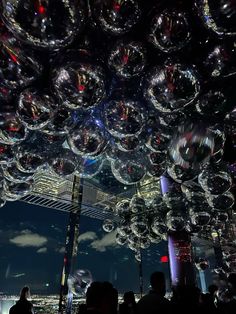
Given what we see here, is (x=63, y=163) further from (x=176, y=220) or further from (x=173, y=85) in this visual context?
(x=176, y=220)

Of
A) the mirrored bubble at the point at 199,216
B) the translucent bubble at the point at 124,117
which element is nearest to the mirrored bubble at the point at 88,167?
the translucent bubble at the point at 124,117

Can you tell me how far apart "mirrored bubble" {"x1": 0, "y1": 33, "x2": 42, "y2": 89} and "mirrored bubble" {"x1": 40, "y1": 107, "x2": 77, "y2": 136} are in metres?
0.44

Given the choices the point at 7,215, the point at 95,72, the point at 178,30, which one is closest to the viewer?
the point at 178,30

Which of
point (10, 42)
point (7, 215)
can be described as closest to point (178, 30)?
point (10, 42)

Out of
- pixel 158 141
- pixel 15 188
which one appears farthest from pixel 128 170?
pixel 15 188

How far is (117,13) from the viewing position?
108cm

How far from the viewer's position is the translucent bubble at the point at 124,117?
1.60 m

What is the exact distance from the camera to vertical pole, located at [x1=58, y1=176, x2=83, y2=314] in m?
3.02

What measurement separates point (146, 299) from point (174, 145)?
1445 millimetres

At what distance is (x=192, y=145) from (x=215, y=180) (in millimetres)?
894

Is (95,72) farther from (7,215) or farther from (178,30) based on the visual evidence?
(7,215)

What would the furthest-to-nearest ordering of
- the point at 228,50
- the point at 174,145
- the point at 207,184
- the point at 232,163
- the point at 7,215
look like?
the point at 7,215, the point at 232,163, the point at 207,184, the point at 174,145, the point at 228,50

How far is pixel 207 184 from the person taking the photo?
2.30 meters

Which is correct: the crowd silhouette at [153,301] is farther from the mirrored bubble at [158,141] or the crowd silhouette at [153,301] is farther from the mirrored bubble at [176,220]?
the mirrored bubble at [158,141]
